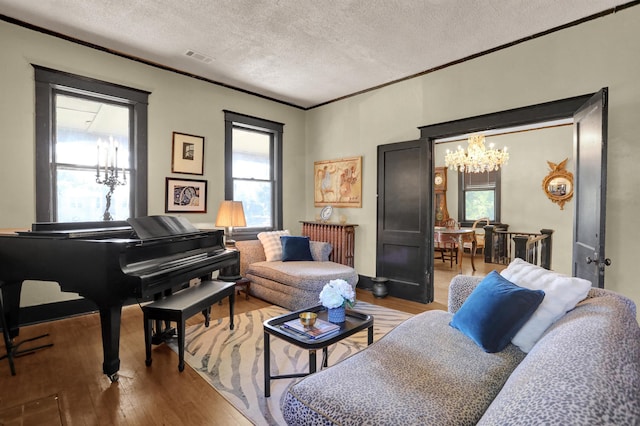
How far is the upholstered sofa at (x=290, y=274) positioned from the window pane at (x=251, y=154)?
117cm

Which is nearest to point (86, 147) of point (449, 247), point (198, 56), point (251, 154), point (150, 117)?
point (150, 117)

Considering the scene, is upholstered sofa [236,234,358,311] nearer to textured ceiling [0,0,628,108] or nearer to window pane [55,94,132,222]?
window pane [55,94,132,222]

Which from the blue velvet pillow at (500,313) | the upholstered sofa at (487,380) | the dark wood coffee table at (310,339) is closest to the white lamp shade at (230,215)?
the dark wood coffee table at (310,339)

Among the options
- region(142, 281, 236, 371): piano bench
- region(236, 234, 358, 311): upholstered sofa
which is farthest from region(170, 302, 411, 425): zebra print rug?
region(236, 234, 358, 311): upholstered sofa

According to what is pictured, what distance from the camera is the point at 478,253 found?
845cm

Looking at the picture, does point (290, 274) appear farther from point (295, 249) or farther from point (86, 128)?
point (86, 128)

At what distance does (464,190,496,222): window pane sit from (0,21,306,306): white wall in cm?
495

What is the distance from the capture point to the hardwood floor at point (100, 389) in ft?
6.32

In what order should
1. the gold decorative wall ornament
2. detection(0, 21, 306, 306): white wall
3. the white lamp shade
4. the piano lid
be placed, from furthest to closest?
the gold decorative wall ornament
the white lamp shade
detection(0, 21, 306, 306): white wall
the piano lid

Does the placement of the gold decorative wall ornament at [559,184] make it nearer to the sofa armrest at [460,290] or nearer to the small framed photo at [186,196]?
the sofa armrest at [460,290]

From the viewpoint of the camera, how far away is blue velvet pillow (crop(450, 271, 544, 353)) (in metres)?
1.68

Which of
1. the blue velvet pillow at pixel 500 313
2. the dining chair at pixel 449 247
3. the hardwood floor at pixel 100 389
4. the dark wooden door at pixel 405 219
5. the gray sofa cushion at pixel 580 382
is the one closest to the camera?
the gray sofa cushion at pixel 580 382

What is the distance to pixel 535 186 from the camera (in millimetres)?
7215

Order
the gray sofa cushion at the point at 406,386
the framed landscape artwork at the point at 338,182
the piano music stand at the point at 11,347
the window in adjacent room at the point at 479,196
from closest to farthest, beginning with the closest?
the gray sofa cushion at the point at 406,386, the piano music stand at the point at 11,347, the framed landscape artwork at the point at 338,182, the window in adjacent room at the point at 479,196
